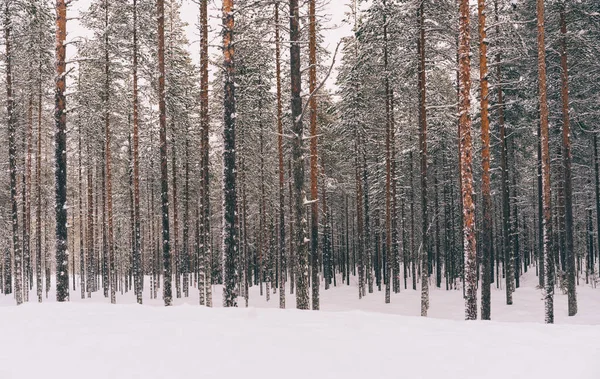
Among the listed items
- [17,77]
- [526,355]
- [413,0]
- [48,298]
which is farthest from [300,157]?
[48,298]

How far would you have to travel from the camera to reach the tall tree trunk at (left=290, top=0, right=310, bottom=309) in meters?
11.3

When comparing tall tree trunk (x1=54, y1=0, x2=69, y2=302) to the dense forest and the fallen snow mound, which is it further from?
the fallen snow mound

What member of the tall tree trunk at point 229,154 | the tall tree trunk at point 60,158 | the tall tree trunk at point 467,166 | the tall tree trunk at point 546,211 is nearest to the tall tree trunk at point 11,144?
the tall tree trunk at point 60,158

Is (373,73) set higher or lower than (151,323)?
higher

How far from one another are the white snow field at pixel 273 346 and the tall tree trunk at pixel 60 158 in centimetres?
487

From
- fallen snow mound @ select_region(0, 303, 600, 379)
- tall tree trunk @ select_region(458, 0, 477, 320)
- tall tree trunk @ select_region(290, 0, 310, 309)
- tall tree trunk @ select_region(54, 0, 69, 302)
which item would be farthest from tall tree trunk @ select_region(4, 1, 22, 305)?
tall tree trunk @ select_region(458, 0, 477, 320)

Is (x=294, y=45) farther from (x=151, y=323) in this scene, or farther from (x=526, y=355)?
(x=526, y=355)

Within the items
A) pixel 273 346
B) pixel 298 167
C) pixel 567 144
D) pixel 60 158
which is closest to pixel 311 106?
pixel 298 167

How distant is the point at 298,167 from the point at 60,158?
22.9 feet

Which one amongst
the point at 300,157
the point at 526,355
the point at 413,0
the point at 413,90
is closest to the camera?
the point at 526,355

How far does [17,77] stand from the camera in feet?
88.9

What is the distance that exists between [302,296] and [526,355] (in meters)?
6.61

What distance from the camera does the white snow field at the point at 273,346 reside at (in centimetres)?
474

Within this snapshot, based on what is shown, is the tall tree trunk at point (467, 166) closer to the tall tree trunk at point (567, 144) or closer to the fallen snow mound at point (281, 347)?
the fallen snow mound at point (281, 347)
